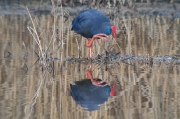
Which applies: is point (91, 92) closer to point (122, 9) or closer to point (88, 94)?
point (88, 94)

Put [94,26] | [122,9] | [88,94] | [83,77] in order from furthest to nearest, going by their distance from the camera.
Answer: [122,9] → [94,26] → [83,77] → [88,94]

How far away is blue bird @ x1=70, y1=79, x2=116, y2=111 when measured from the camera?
4904 millimetres

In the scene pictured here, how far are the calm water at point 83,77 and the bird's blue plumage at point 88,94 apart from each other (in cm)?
7

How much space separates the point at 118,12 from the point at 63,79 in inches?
292

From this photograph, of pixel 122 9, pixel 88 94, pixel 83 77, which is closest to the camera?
pixel 88 94

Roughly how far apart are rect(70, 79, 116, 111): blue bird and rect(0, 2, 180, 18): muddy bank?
23.6 feet

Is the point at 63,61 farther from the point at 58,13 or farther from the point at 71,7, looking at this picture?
the point at 71,7

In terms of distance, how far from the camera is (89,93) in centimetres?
533

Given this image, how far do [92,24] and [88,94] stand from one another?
6.88ft

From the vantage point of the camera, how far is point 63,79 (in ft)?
19.5

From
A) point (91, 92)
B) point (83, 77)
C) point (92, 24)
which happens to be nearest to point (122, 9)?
point (92, 24)

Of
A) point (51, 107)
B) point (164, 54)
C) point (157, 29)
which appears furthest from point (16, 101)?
point (157, 29)

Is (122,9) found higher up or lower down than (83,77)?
higher up

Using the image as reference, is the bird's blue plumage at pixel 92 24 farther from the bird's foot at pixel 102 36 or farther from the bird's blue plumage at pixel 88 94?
the bird's blue plumage at pixel 88 94
